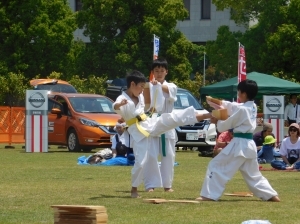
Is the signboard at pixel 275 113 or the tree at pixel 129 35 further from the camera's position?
the tree at pixel 129 35

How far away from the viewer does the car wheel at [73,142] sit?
25859 mm

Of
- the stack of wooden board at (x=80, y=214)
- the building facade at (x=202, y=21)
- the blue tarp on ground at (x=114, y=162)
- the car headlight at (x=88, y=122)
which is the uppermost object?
the building facade at (x=202, y=21)

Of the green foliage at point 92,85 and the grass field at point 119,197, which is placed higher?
the green foliage at point 92,85

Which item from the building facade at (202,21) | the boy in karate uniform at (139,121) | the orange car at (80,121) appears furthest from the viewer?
the building facade at (202,21)

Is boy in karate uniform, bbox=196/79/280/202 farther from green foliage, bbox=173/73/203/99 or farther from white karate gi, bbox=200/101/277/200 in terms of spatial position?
green foliage, bbox=173/73/203/99

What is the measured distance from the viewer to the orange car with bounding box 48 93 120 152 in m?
25.4

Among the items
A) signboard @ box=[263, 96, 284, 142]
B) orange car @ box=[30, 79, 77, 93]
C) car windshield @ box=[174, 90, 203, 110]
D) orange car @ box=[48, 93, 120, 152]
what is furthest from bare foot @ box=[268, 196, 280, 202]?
orange car @ box=[30, 79, 77, 93]

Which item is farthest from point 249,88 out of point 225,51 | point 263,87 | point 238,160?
point 225,51

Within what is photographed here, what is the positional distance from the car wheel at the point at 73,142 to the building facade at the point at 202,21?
43534 millimetres

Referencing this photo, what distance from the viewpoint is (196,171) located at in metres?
17.6

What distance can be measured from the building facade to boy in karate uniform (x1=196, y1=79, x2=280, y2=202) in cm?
5803

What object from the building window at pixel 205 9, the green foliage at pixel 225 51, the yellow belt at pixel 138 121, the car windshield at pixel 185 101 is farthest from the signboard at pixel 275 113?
the building window at pixel 205 9

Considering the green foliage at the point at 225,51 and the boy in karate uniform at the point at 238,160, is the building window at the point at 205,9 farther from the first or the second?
the boy in karate uniform at the point at 238,160

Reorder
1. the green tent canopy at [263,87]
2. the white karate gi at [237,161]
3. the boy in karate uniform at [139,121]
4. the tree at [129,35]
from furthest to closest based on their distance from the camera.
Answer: the tree at [129,35]
the green tent canopy at [263,87]
the boy in karate uniform at [139,121]
the white karate gi at [237,161]
